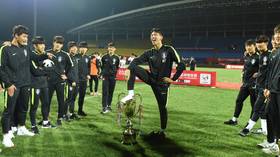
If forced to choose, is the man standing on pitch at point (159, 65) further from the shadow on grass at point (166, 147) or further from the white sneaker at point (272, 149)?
the white sneaker at point (272, 149)

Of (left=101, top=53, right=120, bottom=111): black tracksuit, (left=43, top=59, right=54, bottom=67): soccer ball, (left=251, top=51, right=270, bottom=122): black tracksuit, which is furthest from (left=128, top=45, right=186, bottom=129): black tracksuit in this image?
(left=101, top=53, right=120, bottom=111): black tracksuit

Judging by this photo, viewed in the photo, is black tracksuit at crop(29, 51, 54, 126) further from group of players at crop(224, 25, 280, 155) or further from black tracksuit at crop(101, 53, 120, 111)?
group of players at crop(224, 25, 280, 155)

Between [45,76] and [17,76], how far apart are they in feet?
3.93

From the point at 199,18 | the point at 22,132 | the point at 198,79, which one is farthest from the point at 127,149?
the point at 199,18

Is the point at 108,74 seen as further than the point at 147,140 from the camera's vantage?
Yes

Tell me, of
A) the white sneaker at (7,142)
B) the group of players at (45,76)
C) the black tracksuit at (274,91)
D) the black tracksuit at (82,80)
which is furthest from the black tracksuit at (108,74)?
the black tracksuit at (274,91)

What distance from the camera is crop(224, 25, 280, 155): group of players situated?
5.57 m

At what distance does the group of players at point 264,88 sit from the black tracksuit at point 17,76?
15.5ft

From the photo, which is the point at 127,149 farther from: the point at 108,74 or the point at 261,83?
the point at 108,74

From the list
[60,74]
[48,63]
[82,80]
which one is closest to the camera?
[48,63]

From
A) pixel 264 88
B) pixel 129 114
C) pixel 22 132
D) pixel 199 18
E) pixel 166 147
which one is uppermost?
pixel 199 18

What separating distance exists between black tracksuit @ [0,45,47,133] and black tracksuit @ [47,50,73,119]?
1.08 m

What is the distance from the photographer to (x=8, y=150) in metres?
5.81

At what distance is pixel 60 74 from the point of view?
7.92 meters
